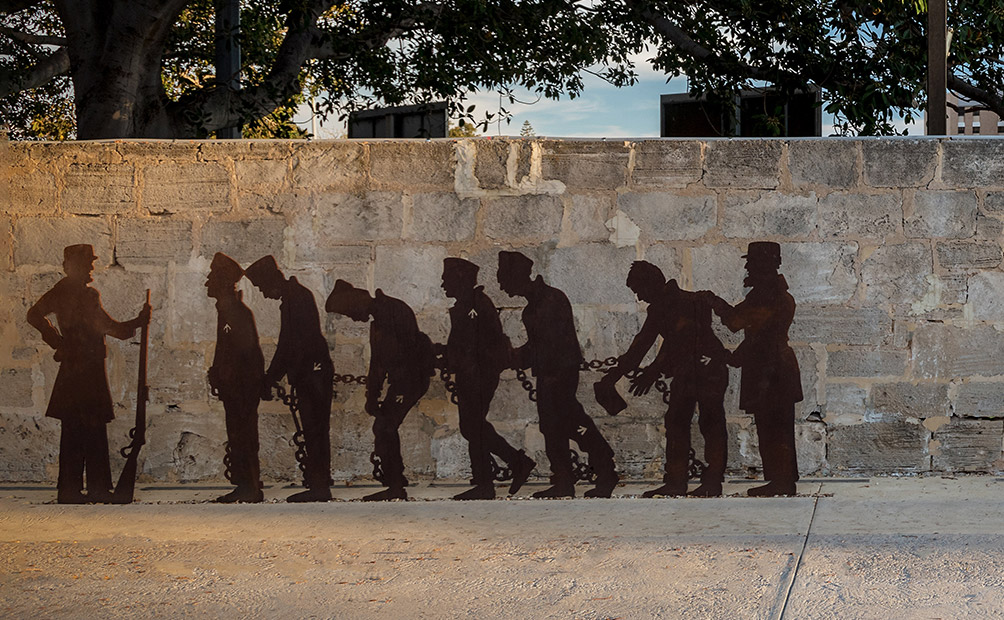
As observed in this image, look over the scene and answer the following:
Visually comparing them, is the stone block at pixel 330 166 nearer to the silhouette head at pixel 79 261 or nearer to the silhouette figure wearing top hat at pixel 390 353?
the silhouette figure wearing top hat at pixel 390 353

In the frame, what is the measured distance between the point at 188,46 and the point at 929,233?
31.9ft

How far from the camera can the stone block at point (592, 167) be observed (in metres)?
4.55

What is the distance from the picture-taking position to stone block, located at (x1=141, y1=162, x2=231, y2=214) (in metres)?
4.61

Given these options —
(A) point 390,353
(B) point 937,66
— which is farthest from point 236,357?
(B) point 937,66

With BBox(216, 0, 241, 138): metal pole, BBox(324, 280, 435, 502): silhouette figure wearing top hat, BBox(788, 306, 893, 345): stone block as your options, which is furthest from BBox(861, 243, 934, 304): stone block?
BBox(216, 0, 241, 138): metal pole

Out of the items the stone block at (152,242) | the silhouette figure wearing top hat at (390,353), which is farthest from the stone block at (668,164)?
the stone block at (152,242)

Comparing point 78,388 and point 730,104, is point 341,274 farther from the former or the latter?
point 730,104

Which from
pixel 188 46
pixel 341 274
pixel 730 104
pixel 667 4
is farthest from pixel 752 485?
pixel 188 46

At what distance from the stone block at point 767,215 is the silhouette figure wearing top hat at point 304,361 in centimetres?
201

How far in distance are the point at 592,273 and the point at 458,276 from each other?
64cm

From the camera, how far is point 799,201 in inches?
178

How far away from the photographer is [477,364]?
15.0 feet

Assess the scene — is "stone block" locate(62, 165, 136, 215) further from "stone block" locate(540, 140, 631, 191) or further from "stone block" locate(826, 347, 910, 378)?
"stone block" locate(826, 347, 910, 378)

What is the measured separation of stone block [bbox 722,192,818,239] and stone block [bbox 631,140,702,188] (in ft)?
0.73
